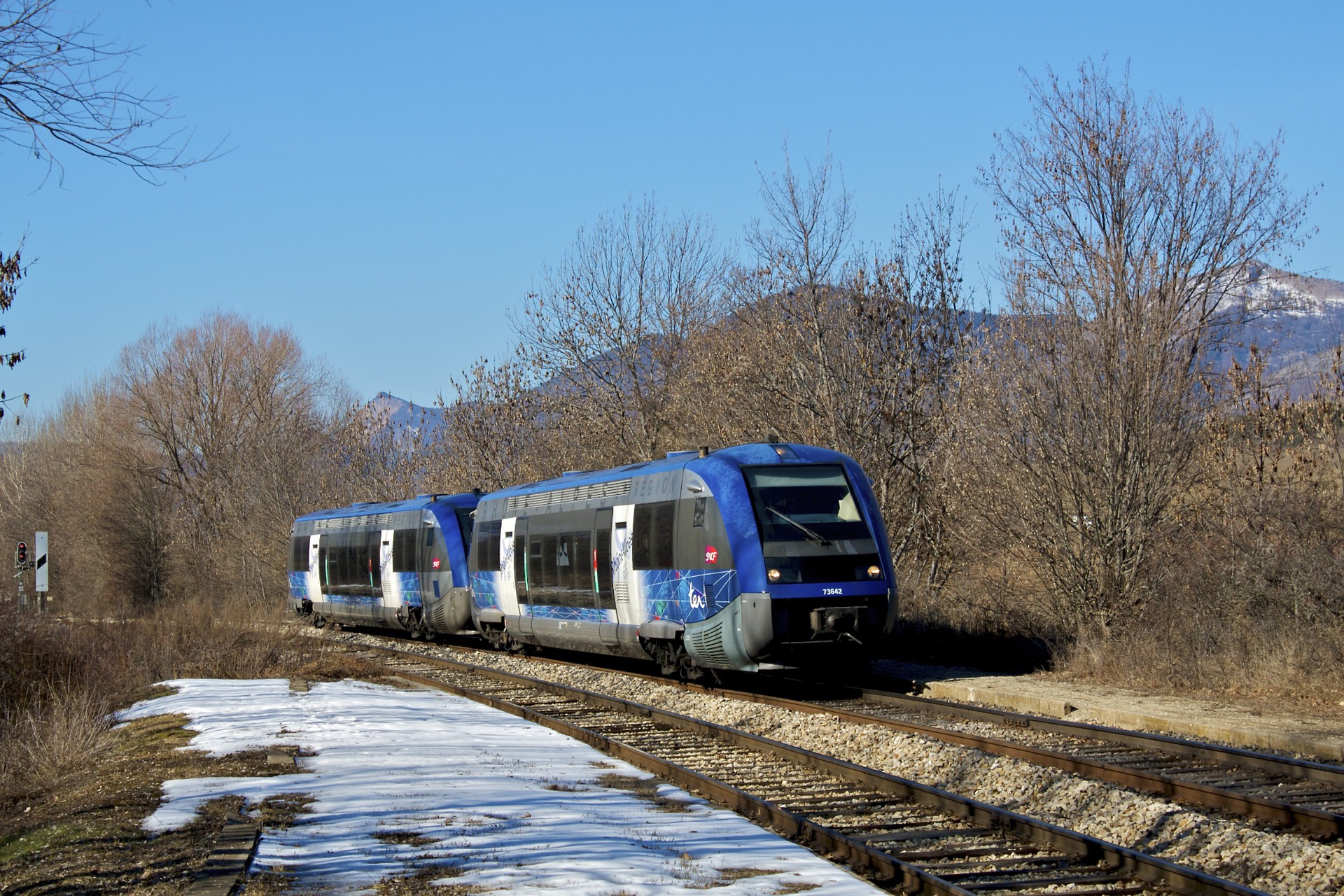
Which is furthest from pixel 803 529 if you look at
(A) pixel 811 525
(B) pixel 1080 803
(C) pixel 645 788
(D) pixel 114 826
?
(D) pixel 114 826

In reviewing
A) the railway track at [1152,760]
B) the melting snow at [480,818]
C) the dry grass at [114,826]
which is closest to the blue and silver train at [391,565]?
the melting snow at [480,818]

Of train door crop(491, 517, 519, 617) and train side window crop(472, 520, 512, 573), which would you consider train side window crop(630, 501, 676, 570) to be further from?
train side window crop(472, 520, 512, 573)

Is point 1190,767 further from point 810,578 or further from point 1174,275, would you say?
point 1174,275

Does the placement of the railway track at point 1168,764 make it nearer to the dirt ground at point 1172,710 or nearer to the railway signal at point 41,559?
the dirt ground at point 1172,710

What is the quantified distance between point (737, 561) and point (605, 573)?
4.27 meters

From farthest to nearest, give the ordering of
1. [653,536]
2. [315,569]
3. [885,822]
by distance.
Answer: [315,569] < [653,536] < [885,822]

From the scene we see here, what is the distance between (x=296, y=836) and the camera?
807cm

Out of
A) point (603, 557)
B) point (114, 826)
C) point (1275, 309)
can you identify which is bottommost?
point (114, 826)

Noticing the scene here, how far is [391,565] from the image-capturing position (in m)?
31.1

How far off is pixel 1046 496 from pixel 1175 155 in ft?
31.5

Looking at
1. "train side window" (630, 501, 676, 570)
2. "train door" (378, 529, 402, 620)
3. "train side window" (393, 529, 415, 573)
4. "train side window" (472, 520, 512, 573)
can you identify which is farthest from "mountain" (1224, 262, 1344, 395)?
"train door" (378, 529, 402, 620)

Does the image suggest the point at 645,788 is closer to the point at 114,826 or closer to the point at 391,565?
the point at 114,826

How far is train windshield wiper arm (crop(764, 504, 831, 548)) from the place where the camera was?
16328 mm

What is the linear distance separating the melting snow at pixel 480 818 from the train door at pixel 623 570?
5075 mm
